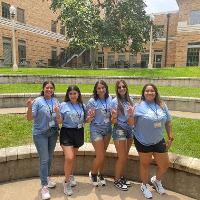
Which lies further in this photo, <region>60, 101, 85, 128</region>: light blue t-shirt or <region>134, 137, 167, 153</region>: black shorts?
<region>60, 101, 85, 128</region>: light blue t-shirt

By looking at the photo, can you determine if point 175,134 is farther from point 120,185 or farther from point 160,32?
point 160,32

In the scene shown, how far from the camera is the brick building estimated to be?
104 ft

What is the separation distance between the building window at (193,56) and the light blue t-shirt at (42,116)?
3199 centimetres

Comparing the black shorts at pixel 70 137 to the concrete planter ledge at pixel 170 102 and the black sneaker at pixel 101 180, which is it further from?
the concrete planter ledge at pixel 170 102

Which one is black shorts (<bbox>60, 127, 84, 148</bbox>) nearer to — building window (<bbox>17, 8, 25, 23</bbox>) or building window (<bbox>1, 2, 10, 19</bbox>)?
building window (<bbox>1, 2, 10, 19</bbox>)

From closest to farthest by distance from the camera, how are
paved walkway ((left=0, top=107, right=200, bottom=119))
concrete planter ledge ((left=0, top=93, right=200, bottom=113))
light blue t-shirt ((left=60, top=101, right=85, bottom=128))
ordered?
light blue t-shirt ((left=60, top=101, right=85, bottom=128))
paved walkway ((left=0, top=107, right=200, bottom=119))
concrete planter ledge ((left=0, top=93, right=200, bottom=113))

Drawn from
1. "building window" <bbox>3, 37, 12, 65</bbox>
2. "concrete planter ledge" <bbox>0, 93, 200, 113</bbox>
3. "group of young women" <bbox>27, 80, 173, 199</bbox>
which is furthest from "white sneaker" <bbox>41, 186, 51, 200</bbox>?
"building window" <bbox>3, 37, 12, 65</bbox>

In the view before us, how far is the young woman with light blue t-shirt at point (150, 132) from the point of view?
479 cm

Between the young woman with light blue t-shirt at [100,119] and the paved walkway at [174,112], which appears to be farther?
the paved walkway at [174,112]

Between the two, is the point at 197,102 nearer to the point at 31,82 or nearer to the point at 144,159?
the point at 144,159

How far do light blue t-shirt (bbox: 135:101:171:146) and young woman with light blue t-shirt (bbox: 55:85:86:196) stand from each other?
3.26ft

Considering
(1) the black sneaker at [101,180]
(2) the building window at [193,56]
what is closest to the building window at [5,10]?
(2) the building window at [193,56]

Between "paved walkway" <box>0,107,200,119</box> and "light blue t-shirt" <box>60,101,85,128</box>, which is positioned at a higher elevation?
"light blue t-shirt" <box>60,101,85,128</box>

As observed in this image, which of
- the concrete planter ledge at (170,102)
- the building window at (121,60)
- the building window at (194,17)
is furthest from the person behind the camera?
the building window at (121,60)
